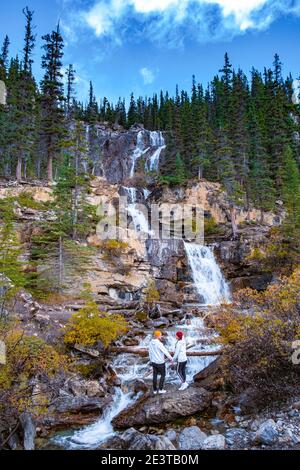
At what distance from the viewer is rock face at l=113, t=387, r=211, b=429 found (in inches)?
404

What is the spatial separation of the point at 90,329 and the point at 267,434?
386 inches

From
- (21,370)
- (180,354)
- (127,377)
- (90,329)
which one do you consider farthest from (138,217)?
(21,370)

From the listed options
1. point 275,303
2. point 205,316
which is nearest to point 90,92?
point 205,316

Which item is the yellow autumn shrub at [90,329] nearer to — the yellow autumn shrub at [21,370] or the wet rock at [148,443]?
the yellow autumn shrub at [21,370]

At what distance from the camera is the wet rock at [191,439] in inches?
329

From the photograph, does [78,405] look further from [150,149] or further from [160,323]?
[150,149]

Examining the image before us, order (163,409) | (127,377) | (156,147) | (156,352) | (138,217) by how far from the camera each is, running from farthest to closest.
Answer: (156,147) < (138,217) < (127,377) < (156,352) < (163,409)

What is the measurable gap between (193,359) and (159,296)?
12.8m

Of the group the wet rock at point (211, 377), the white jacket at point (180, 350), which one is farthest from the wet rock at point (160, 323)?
the white jacket at point (180, 350)

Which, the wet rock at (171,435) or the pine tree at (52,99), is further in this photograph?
the pine tree at (52,99)

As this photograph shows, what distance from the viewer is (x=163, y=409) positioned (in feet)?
34.1

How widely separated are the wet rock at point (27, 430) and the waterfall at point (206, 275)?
22337 mm

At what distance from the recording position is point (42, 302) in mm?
23312
